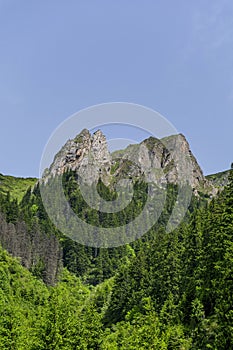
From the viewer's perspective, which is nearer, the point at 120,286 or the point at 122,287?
the point at 122,287

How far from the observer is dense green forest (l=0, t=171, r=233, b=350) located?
37.9m

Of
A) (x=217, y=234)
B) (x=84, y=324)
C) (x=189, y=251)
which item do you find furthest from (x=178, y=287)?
(x=84, y=324)

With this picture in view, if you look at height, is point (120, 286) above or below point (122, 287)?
Answer: above

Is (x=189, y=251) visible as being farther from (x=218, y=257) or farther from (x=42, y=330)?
(x=42, y=330)

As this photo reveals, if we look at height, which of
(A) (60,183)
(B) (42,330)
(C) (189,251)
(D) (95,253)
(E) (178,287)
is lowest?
(B) (42,330)

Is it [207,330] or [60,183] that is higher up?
[60,183]

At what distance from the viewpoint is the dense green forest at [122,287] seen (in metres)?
37.9

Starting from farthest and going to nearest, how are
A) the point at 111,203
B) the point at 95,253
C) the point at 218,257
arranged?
1. the point at 111,203
2. the point at 95,253
3. the point at 218,257

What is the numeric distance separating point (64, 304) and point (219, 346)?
15175 mm

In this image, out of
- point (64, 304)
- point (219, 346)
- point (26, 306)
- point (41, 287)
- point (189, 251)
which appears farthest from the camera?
point (41, 287)

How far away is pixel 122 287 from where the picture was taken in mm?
83250

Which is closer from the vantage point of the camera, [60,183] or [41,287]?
[41,287]

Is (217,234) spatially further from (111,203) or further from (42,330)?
(111,203)

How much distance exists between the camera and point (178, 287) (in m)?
61.6
